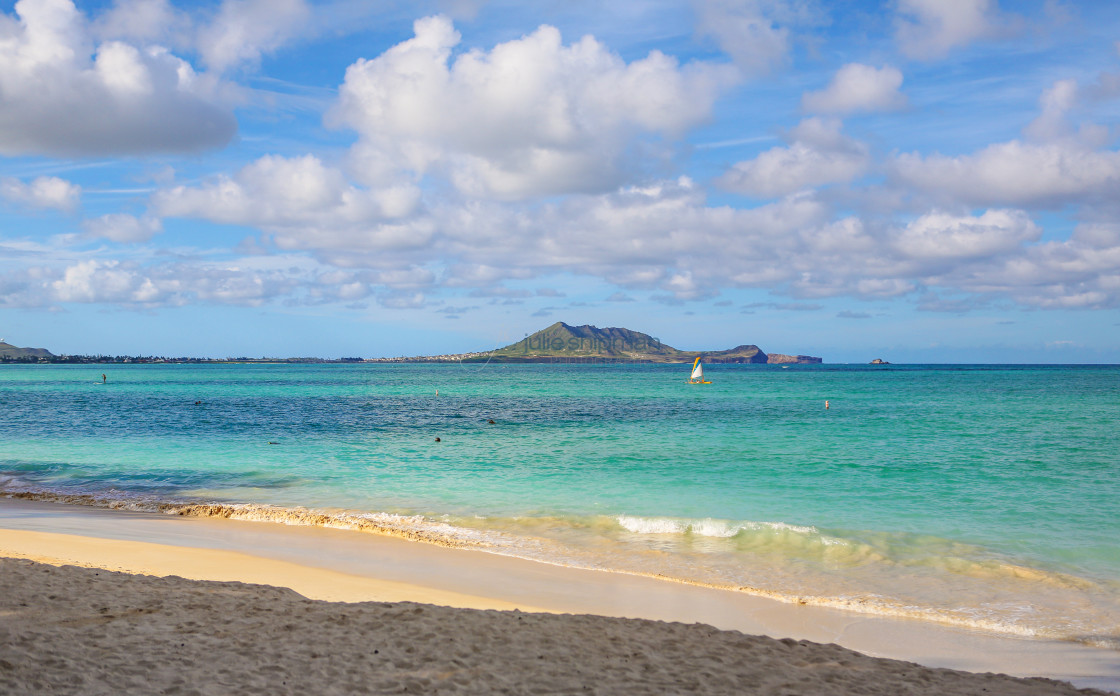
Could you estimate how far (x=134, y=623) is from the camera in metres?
7.26

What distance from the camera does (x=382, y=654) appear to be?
22.1 feet

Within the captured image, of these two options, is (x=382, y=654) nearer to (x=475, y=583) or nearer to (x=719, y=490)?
(x=475, y=583)

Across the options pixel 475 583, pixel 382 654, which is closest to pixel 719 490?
pixel 475 583

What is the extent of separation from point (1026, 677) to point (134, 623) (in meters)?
9.37

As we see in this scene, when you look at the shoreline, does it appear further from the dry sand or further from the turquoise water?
the dry sand

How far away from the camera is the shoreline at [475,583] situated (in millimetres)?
8172

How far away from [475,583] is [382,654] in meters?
3.94

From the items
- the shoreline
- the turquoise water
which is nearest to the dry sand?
the shoreline

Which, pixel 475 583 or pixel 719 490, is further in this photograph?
pixel 719 490

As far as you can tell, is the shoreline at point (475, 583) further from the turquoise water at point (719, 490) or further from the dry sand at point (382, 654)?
the dry sand at point (382, 654)

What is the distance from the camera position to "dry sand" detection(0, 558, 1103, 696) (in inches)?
235

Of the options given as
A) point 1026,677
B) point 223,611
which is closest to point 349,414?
point 223,611

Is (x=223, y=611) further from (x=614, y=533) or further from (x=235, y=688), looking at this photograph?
(x=614, y=533)

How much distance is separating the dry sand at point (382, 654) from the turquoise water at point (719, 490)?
134 inches
